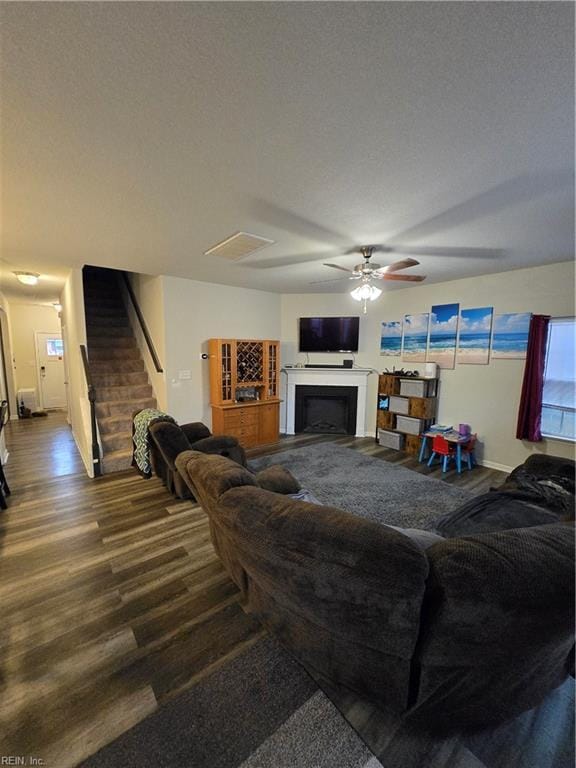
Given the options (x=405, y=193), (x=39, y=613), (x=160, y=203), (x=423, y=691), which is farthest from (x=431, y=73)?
(x=39, y=613)

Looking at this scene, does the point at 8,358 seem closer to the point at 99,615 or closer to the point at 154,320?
the point at 154,320

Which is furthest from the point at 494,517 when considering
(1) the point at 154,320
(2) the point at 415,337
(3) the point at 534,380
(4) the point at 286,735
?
(1) the point at 154,320

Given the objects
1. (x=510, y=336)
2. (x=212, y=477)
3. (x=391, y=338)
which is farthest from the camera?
(x=391, y=338)

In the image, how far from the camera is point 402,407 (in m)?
4.76

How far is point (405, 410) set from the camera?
4727mm

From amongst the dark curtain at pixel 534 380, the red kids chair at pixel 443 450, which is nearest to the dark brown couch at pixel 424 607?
the red kids chair at pixel 443 450

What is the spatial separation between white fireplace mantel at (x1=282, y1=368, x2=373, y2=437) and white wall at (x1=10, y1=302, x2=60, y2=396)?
6.38m

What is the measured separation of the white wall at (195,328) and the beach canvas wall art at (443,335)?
9.81ft

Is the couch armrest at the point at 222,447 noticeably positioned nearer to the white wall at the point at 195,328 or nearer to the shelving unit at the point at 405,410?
the white wall at the point at 195,328

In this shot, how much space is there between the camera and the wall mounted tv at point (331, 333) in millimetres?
5469

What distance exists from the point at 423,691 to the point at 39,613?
2.14 m

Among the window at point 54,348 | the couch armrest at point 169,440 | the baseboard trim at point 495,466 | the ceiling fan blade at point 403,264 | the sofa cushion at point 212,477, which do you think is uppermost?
the ceiling fan blade at point 403,264

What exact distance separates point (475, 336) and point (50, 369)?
30.6 feet

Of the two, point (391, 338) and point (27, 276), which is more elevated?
point (27, 276)
